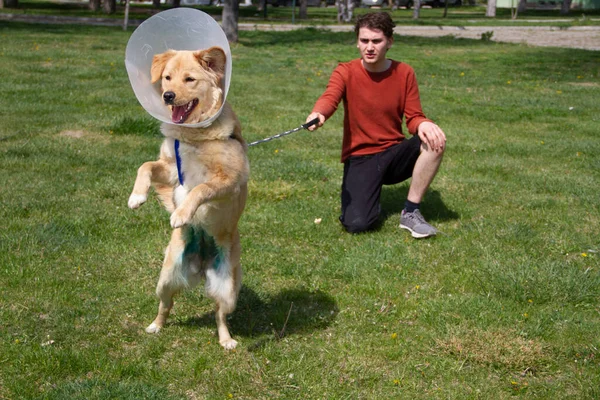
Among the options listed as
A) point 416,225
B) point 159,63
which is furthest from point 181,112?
point 416,225

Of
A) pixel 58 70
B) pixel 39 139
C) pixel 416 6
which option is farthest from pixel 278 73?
pixel 416 6

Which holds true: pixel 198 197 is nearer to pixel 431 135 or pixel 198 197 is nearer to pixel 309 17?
pixel 431 135

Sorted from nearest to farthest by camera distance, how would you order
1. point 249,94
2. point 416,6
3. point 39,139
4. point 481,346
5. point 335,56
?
1. point 481,346
2. point 39,139
3. point 249,94
4. point 335,56
5. point 416,6

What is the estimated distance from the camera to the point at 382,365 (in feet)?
13.2

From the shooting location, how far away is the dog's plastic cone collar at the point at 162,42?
12.5 feet

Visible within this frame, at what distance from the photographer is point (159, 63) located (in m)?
3.84

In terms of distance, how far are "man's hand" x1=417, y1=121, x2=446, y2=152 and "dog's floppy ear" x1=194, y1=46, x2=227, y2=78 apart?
2.64 meters

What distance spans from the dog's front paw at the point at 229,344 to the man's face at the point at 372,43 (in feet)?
9.67

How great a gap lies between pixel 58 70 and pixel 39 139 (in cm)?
546

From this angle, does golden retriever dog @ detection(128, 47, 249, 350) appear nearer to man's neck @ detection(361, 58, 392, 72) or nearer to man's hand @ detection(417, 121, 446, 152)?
man's hand @ detection(417, 121, 446, 152)

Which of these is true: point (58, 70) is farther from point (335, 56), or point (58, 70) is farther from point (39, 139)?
point (335, 56)

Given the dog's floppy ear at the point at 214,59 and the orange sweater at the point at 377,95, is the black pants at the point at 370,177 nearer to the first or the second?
the orange sweater at the point at 377,95

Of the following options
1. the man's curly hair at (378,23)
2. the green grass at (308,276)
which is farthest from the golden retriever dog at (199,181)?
the man's curly hair at (378,23)

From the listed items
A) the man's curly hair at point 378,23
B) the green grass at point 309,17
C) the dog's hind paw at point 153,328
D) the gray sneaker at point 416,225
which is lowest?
the dog's hind paw at point 153,328
